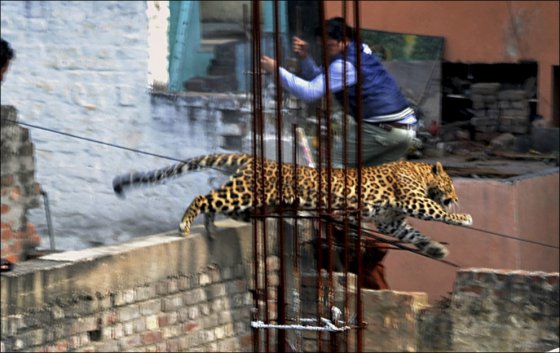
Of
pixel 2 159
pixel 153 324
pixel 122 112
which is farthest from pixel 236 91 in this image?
pixel 153 324

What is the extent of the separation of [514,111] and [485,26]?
3.46 feet

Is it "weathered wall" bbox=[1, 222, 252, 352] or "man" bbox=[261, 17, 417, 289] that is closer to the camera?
"weathered wall" bbox=[1, 222, 252, 352]

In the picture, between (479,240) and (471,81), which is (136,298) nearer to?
(479,240)

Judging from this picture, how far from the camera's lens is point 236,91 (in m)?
12.3

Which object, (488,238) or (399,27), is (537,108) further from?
(488,238)

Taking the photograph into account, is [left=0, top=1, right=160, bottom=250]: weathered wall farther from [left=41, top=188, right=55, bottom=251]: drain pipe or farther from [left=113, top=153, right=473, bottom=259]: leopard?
[left=113, top=153, right=473, bottom=259]: leopard

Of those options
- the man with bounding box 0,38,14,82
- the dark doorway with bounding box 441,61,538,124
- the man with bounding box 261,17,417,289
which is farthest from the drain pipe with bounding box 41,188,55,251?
the dark doorway with bounding box 441,61,538,124

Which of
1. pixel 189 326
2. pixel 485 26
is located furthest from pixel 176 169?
pixel 485 26

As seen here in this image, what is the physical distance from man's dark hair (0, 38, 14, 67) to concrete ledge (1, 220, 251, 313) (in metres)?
2.16

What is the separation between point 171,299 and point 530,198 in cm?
363

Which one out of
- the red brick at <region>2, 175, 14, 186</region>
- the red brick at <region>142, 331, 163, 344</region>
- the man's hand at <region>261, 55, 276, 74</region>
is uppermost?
the man's hand at <region>261, 55, 276, 74</region>

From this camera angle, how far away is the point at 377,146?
10398 millimetres

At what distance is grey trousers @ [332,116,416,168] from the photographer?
10258 millimetres

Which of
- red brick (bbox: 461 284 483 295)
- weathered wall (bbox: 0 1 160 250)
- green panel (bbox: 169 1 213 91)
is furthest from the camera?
green panel (bbox: 169 1 213 91)
